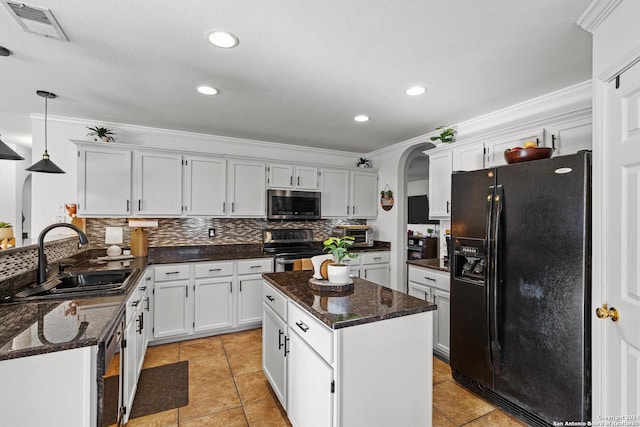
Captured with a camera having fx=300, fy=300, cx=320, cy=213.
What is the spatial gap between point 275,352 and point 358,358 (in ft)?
3.20

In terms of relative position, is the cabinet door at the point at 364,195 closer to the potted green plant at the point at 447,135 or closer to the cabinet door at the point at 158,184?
the potted green plant at the point at 447,135

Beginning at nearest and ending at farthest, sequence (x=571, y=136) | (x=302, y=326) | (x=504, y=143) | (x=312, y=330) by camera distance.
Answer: (x=312, y=330), (x=302, y=326), (x=571, y=136), (x=504, y=143)

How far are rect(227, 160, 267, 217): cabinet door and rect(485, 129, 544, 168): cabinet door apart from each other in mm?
2650

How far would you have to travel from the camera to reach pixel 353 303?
5.49 ft

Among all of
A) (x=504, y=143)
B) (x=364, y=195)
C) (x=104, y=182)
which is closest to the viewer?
(x=504, y=143)

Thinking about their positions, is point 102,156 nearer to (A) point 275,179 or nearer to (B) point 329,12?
(A) point 275,179

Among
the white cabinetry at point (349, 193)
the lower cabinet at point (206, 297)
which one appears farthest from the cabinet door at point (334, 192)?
the lower cabinet at point (206, 297)

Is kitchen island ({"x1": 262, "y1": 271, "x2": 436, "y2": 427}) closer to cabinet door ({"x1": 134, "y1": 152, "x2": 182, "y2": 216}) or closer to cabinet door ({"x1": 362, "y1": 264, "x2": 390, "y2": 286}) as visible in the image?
cabinet door ({"x1": 134, "y1": 152, "x2": 182, "y2": 216})

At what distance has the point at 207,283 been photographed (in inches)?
137

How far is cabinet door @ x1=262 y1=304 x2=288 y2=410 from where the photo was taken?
6.66 feet

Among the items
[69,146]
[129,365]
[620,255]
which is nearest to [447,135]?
[620,255]

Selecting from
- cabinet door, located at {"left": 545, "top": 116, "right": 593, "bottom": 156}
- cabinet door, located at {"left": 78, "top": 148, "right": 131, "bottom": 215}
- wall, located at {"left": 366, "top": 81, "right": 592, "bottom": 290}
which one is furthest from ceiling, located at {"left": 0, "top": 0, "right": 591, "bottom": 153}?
cabinet door, located at {"left": 78, "top": 148, "right": 131, "bottom": 215}

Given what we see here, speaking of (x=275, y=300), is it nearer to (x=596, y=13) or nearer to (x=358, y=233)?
(x=596, y=13)

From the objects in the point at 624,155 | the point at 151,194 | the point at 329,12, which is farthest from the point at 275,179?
the point at 624,155
